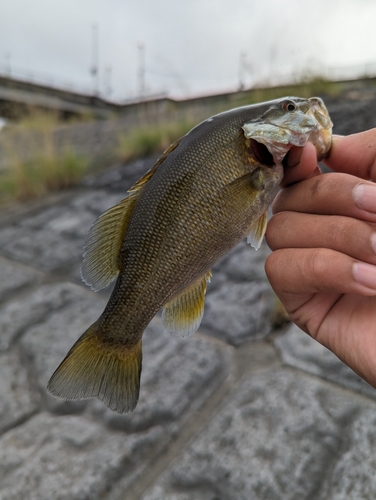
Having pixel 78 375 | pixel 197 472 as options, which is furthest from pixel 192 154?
pixel 197 472

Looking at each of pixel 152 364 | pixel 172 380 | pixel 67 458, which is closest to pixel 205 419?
pixel 172 380

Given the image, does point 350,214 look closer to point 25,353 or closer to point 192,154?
point 192,154

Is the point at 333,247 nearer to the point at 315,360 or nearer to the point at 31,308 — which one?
the point at 315,360

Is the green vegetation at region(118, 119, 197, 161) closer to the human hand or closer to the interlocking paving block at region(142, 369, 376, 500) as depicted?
the interlocking paving block at region(142, 369, 376, 500)

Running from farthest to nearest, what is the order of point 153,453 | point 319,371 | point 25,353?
point 25,353 < point 319,371 < point 153,453

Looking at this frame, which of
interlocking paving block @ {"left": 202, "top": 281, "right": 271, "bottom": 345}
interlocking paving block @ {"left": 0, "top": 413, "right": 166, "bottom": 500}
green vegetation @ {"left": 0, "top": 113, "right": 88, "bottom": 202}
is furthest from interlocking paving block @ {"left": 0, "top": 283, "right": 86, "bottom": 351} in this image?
green vegetation @ {"left": 0, "top": 113, "right": 88, "bottom": 202}

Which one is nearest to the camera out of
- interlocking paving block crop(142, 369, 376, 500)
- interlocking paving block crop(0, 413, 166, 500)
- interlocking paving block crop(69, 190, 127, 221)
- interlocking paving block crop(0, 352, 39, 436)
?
interlocking paving block crop(142, 369, 376, 500)
